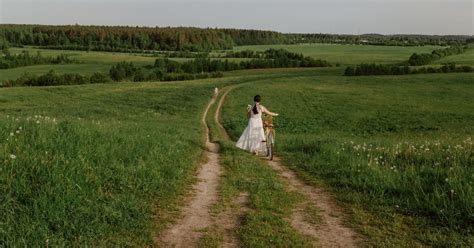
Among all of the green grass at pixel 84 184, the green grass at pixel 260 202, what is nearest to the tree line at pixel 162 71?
the green grass at pixel 84 184

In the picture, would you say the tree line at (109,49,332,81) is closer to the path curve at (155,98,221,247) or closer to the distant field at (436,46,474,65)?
the distant field at (436,46,474,65)

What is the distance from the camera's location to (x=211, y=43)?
7648 inches

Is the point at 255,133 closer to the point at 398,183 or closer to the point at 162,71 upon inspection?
the point at 398,183

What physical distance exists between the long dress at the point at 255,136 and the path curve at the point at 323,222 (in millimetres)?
6173

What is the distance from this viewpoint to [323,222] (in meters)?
8.21

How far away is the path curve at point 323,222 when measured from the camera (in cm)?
734

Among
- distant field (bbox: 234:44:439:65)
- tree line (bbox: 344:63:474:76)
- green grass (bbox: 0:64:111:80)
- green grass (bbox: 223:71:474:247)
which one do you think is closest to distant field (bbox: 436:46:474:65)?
tree line (bbox: 344:63:474:76)

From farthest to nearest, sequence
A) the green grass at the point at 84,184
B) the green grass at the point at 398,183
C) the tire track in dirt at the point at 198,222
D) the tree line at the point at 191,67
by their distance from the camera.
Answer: the tree line at the point at 191,67, the green grass at the point at 398,183, the tire track in dirt at the point at 198,222, the green grass at the point at 84,184

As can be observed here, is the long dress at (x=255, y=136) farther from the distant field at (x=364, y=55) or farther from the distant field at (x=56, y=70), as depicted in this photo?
the distant field at (x=364, y=55)

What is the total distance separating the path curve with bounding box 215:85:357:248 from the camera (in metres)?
7.34

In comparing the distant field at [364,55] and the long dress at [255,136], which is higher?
the distant field at [364,55]

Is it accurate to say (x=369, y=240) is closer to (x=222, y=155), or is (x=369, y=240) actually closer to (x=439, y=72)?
(x=222, y=155)

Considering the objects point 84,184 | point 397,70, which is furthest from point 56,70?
point 84,184

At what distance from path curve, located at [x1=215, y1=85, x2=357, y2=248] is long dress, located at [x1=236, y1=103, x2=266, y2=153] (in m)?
6.17
